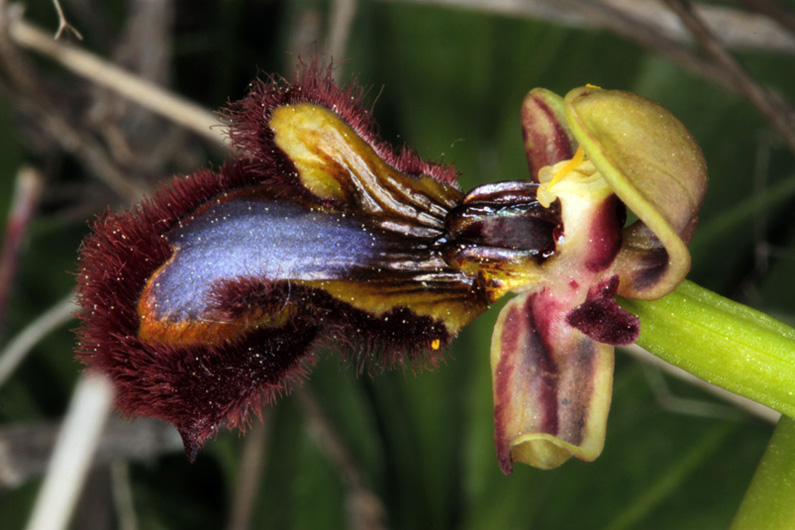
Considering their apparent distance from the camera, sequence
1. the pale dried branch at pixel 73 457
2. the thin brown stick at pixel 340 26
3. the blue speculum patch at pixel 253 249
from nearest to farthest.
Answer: the blue speculum patch at pixel 253 249 < the pale dried branch at pixel 73 457 < the thin brown stick at pixel 340 26

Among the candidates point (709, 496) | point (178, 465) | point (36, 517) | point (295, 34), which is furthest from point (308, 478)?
point (295, 34)

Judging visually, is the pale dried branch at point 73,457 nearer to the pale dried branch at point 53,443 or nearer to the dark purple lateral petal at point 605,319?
the pale dried branch at point 53,443

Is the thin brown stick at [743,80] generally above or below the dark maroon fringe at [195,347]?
above

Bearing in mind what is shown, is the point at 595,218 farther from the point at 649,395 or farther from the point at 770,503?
the point at 649,395

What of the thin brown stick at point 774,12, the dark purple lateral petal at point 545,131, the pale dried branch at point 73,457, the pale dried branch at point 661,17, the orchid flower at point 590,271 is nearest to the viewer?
the orchid flower at point 590,271

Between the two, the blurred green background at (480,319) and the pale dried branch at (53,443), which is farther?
the blurred green background at (480,319)

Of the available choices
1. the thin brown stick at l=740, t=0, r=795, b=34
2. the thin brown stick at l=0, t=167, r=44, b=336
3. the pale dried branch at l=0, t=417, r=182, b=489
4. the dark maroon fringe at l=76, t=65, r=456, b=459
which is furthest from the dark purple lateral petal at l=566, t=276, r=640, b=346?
the thin brown stick at l=0, t=167, r=44, b=336

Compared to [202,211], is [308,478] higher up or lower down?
lower down

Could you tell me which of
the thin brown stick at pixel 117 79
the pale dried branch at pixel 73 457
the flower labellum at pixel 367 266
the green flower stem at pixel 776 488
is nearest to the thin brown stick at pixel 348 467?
the pale dried branch at pixel 73 457
